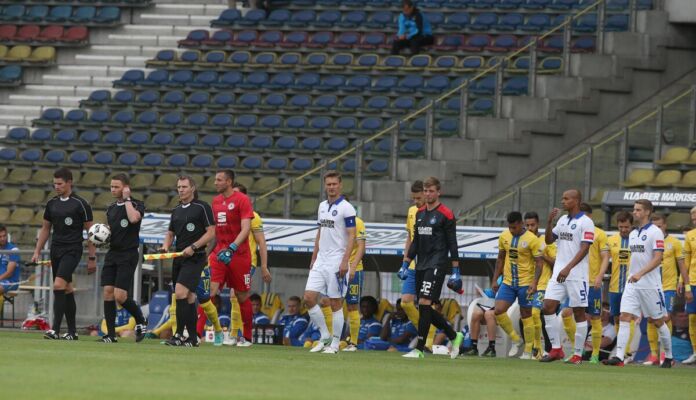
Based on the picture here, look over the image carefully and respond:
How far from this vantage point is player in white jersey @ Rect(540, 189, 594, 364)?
17531 millimetres

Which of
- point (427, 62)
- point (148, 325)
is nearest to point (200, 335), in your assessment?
point (148, 325)

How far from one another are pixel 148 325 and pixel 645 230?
866 centimetres

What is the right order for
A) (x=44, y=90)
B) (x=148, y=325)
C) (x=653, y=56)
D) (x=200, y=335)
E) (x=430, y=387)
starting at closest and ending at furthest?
(x=430, y=387), (x=200, y=335), (x=148, y=325), (x=653, y=56), (x=44, y=90)

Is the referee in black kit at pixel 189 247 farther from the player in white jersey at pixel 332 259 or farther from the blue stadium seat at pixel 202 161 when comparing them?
the blue stadium seat at pixel 202 161

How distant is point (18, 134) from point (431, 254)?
18.5 m

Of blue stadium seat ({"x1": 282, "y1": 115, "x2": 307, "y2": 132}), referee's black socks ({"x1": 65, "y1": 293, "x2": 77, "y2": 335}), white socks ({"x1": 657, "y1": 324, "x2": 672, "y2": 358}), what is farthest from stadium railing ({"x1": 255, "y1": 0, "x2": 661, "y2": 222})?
referee's black socks ({"x1": 65, "y1": 293, "x2": 77, "y2": 335})

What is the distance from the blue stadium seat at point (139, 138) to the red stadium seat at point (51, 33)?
530cm

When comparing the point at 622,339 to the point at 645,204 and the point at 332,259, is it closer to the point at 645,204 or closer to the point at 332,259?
the point at 645,204

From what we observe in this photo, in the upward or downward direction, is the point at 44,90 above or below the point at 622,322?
above

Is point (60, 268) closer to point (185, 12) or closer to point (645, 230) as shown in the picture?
point (645, 230)

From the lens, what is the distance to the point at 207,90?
32781 mm

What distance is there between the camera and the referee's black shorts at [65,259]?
17.7 m

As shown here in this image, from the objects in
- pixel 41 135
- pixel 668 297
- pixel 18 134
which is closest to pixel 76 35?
pixel 18 134

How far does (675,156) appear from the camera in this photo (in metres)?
25.5
